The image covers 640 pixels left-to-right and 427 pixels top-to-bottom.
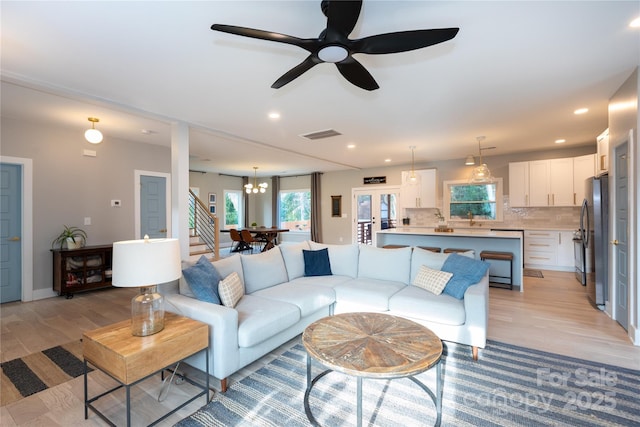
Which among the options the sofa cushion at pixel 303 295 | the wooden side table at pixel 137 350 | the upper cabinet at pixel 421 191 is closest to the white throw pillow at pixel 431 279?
the sofa cushion at pixel 303 295

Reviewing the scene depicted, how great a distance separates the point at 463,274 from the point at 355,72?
222cm

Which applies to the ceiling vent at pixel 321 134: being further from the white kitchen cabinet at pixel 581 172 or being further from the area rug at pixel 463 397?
the white kitchen cabinet at pixel 581 172

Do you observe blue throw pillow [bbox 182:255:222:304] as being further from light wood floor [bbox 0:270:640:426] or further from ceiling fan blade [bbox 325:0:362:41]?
ceiling fan blade [bbox 325:0:362:41]

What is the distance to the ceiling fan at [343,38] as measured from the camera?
1.56 meters

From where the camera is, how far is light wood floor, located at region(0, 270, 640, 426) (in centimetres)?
196

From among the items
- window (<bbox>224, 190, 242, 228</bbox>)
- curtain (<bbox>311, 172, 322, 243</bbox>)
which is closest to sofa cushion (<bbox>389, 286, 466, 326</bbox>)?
curtain (<bbox>311, 172, 322, 243</bbox>)

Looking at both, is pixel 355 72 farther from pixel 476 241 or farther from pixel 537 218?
pixel 537 218

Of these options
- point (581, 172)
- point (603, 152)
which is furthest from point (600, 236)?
point (581, 172)

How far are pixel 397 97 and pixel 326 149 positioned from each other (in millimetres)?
2934

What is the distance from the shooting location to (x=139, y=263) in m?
1.77

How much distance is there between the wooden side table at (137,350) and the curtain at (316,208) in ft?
25.3

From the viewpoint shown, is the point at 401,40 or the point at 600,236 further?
the point at 600,236

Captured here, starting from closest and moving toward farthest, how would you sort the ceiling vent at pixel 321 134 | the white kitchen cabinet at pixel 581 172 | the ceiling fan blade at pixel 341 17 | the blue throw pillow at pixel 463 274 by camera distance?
the ceiling fan blade at pixel 341 17, the blue throw pillow at pixel 463 274, the ceiling vent at pixel 321 134, the white kitchen cabinet at pixel 581 172

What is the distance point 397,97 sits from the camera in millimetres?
3402
